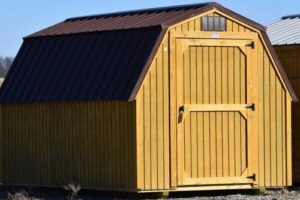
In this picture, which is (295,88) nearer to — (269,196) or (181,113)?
(269,196)

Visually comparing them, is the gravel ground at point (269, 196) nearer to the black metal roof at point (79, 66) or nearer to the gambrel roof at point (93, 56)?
the gambrel roof at point (93, 56)

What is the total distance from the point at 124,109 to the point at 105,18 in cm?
347

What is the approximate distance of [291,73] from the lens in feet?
70.5

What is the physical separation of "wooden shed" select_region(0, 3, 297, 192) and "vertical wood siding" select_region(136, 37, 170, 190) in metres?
0.02

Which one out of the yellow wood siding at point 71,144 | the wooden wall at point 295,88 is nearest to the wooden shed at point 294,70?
the wooden wall at point 295,88

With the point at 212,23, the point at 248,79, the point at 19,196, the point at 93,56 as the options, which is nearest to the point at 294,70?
the point at 248,79

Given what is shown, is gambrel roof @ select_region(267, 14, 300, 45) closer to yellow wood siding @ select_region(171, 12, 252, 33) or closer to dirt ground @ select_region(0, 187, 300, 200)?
yellow wood siding @ select_region(171, 12, 252, 33)

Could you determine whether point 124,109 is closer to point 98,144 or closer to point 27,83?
point 98,144

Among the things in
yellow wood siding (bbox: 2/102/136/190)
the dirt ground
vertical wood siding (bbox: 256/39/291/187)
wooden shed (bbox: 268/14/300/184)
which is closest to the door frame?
vertical wood siding (bbox: 256/39/291/187)

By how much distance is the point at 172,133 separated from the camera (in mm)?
18812

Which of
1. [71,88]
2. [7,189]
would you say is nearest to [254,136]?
[71,88]

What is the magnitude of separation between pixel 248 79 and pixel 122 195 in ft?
11.1

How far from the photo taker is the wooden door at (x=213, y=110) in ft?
62.3

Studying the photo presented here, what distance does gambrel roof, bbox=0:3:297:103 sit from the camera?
18734 millimetres
